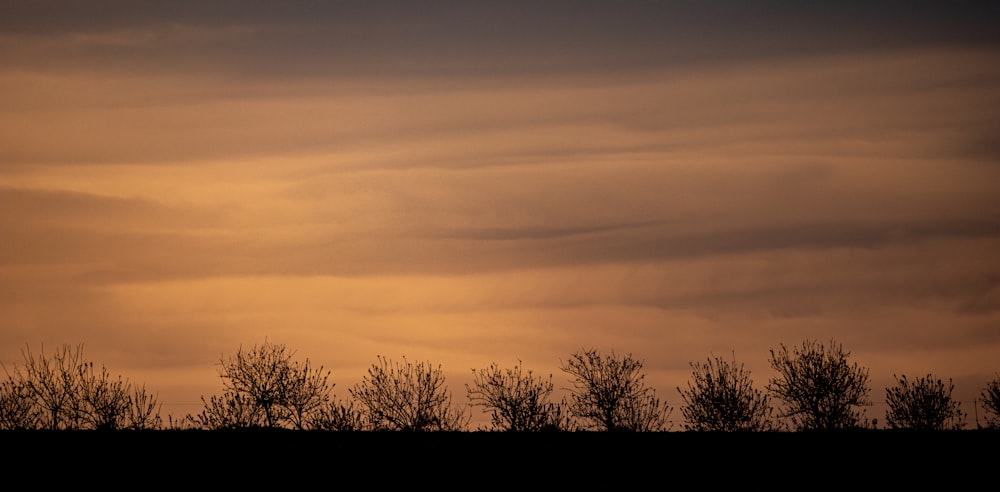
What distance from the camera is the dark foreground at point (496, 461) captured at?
2742 cm

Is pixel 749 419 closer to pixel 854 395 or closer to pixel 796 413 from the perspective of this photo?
pixel 796 413

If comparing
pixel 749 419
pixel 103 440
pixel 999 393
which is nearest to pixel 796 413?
pixel 749 419

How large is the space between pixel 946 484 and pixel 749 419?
51435mm

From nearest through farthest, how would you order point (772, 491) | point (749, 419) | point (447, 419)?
point (772, 491) < point (447, 419) < point (749, 419)

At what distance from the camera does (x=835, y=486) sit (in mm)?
27234

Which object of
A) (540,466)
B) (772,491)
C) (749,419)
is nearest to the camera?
(772,491)

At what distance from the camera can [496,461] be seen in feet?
94.6

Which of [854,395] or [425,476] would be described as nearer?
[425,476]

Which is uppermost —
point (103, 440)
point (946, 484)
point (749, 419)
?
point (749, 419)

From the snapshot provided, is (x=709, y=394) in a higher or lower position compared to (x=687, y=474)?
higher

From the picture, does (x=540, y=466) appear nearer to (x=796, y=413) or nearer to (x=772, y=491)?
(x=772, y=491)

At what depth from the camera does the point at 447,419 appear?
72125 millimetres

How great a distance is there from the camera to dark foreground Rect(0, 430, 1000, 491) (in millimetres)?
27422

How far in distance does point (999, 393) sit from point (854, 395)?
10.0 meters
